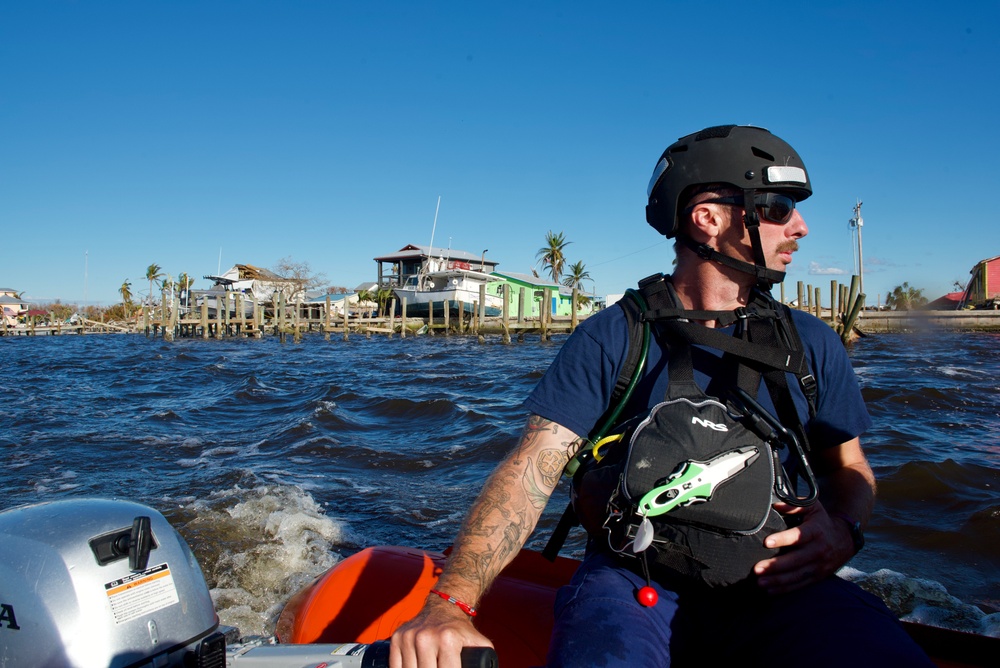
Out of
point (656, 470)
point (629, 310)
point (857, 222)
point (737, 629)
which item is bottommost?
point (737, 629)

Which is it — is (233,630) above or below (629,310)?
below

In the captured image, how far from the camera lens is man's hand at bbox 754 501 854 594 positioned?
1.74 m

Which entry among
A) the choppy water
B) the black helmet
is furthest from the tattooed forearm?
the choppy water

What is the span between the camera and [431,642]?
144cm

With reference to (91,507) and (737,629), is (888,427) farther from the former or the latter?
(91,507)

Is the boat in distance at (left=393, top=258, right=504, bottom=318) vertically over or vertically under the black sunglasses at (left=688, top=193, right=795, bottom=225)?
over

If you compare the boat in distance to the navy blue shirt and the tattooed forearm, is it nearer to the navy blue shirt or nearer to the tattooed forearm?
the navy blue shirt

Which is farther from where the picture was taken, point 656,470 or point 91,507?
point 91,507

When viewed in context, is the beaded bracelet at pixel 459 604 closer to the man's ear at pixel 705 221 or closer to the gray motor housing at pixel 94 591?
the gray motor housing at pixel 94 591

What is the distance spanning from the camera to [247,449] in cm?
778

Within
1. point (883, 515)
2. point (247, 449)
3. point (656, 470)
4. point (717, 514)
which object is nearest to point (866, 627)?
point (717, 514)

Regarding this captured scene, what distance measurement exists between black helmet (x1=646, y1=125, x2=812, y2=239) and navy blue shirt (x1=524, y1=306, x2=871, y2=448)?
0.44 meters

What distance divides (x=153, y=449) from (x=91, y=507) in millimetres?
6135

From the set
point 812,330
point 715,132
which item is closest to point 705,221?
point 715,132
